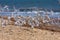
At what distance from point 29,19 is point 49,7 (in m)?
0.55

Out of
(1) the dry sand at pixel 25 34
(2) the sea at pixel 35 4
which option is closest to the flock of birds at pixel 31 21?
(1) the dry sand at pixel 25 34

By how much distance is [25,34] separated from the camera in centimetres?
235

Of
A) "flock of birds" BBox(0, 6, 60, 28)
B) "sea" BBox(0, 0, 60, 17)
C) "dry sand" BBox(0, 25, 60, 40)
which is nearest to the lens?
"dry sand" BBox(0, 25, 60, 40)

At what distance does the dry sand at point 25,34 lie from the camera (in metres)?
2.21

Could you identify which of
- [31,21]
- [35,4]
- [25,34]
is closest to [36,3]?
[35,4]

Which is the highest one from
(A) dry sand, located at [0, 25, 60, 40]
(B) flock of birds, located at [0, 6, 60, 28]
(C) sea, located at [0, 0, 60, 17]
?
(C) sea, located at [0, 0, 60, 17]

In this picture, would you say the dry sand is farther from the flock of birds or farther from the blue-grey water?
the blue-grey water

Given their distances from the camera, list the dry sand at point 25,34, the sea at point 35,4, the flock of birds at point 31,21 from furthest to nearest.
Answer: the sea at point 35,4
the flock of birds at point 31,21
the dry sand at point 25,34

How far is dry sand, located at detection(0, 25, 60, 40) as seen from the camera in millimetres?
2213

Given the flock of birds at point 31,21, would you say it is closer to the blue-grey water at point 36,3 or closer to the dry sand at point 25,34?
the dry sand at point 25,34

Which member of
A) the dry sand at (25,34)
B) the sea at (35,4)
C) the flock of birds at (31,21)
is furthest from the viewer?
the sea at (35,4)

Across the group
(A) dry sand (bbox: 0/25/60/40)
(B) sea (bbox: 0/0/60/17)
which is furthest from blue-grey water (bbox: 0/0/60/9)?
(A) dry sand (bbox: 0/25/60/40)

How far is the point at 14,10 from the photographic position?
10.2ft

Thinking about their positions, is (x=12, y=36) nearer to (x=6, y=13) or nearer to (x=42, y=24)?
(x=42, y=24)
